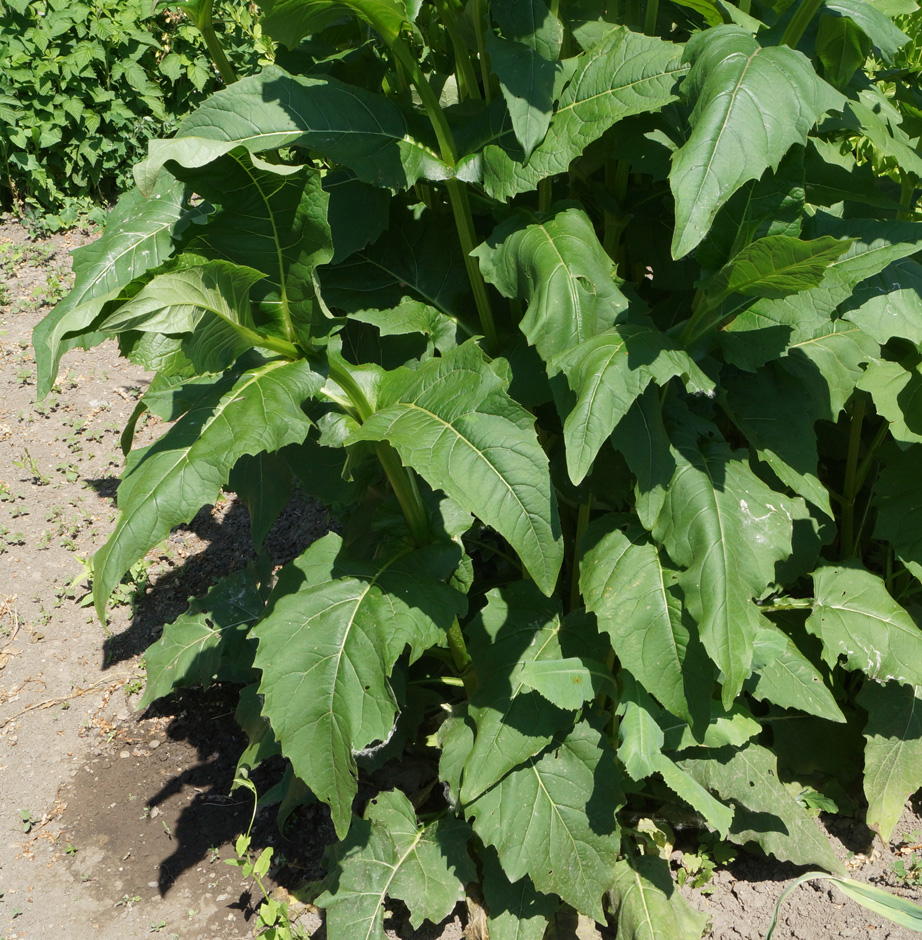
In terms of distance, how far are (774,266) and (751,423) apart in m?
0.61

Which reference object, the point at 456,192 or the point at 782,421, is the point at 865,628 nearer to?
the point at 782,421

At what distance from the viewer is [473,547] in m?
2.92

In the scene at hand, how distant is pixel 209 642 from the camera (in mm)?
3100

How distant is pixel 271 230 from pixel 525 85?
0.61 metres

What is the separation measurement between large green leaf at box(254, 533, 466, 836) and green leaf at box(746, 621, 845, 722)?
0.86 m

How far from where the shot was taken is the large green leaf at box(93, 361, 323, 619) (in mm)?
1755

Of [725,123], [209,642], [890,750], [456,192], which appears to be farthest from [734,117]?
[209,642]

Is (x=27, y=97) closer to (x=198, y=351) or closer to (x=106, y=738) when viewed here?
(x=106, y=738)

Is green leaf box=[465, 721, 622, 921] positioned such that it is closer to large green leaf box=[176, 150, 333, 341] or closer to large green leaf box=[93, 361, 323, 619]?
large green leaf box=[93, 361, 323, 619]

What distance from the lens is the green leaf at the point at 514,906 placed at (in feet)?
8.51

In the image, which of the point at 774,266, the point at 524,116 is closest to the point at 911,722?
the point at 774,266

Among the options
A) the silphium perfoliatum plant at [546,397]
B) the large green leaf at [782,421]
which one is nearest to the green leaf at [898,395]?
the silphium perfoliatum plant at [546,397]

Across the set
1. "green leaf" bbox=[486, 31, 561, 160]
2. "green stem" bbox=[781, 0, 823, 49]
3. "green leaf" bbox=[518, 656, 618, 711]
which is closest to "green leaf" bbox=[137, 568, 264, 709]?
"green leaf" bbox=[518, 656, 618, 711]

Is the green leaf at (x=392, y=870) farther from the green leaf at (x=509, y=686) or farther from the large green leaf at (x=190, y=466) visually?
the large green leaf at (x=190, y=466)
